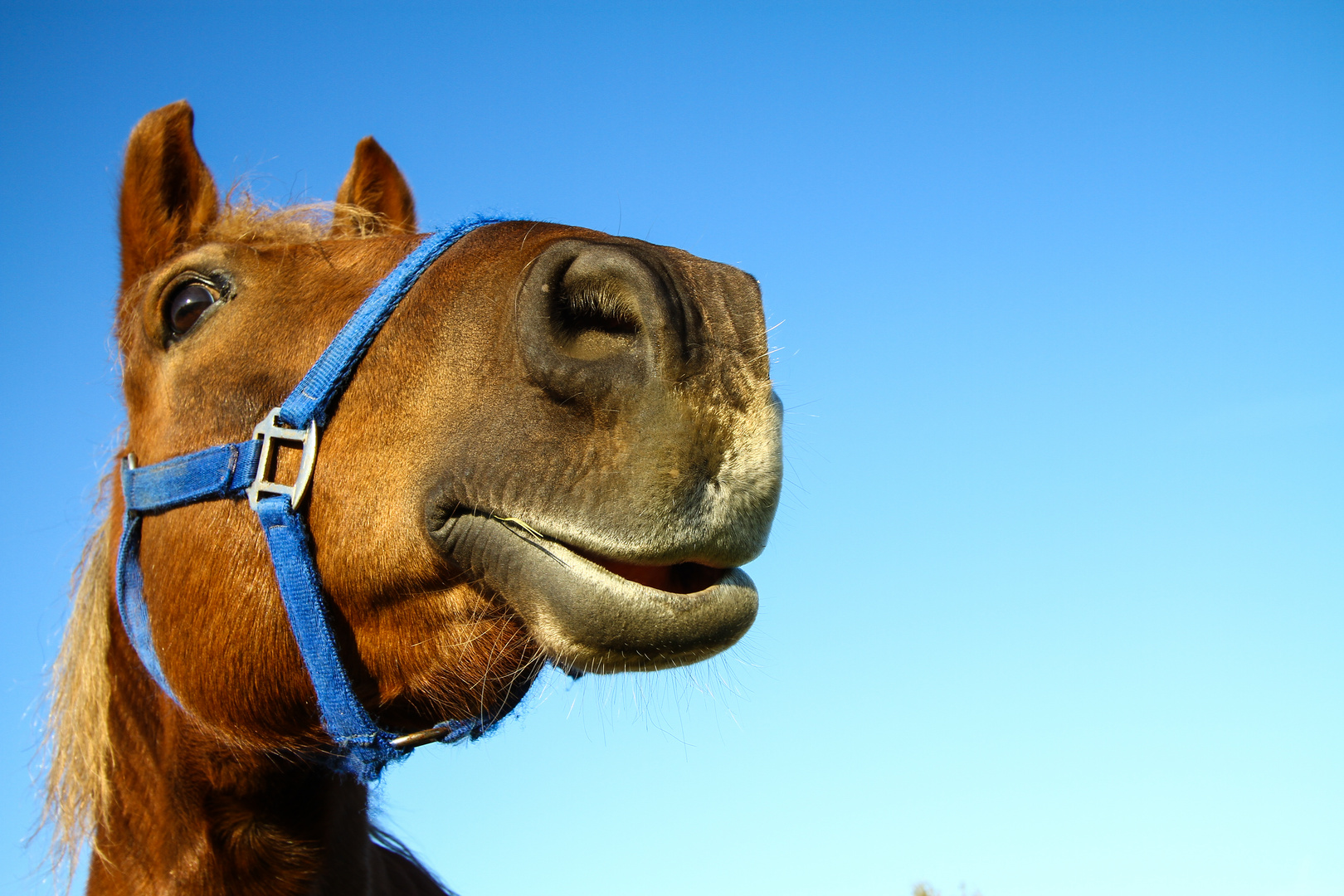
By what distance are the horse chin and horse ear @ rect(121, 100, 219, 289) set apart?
1.77m

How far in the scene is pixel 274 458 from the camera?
7.36 ft

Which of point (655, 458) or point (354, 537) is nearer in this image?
point (655, 458)

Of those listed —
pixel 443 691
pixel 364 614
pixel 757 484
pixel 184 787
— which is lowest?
pixel 184 787

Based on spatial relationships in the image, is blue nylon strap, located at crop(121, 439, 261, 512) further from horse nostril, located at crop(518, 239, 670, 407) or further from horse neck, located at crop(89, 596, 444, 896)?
horse nostril, located at crop(518, 239, 670, 407)

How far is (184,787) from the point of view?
8.55ft

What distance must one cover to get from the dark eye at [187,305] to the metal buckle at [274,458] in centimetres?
55

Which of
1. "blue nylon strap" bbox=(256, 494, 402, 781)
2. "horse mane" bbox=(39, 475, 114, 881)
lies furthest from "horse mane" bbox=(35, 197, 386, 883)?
"blue nylon strap" bbox=(256, 494, 402, 781)

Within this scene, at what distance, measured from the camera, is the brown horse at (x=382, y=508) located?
1742 mm

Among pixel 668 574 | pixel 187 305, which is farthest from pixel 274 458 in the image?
pixel 668 574

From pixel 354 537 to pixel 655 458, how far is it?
2.61 ft

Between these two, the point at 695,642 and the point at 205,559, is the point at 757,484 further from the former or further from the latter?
the point at 205,559

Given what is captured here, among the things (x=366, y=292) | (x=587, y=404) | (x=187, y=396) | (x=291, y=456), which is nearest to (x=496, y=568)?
(x=587, y=404)

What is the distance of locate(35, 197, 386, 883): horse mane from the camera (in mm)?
2729

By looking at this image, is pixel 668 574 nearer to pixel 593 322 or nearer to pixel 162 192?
pixel 593 322
